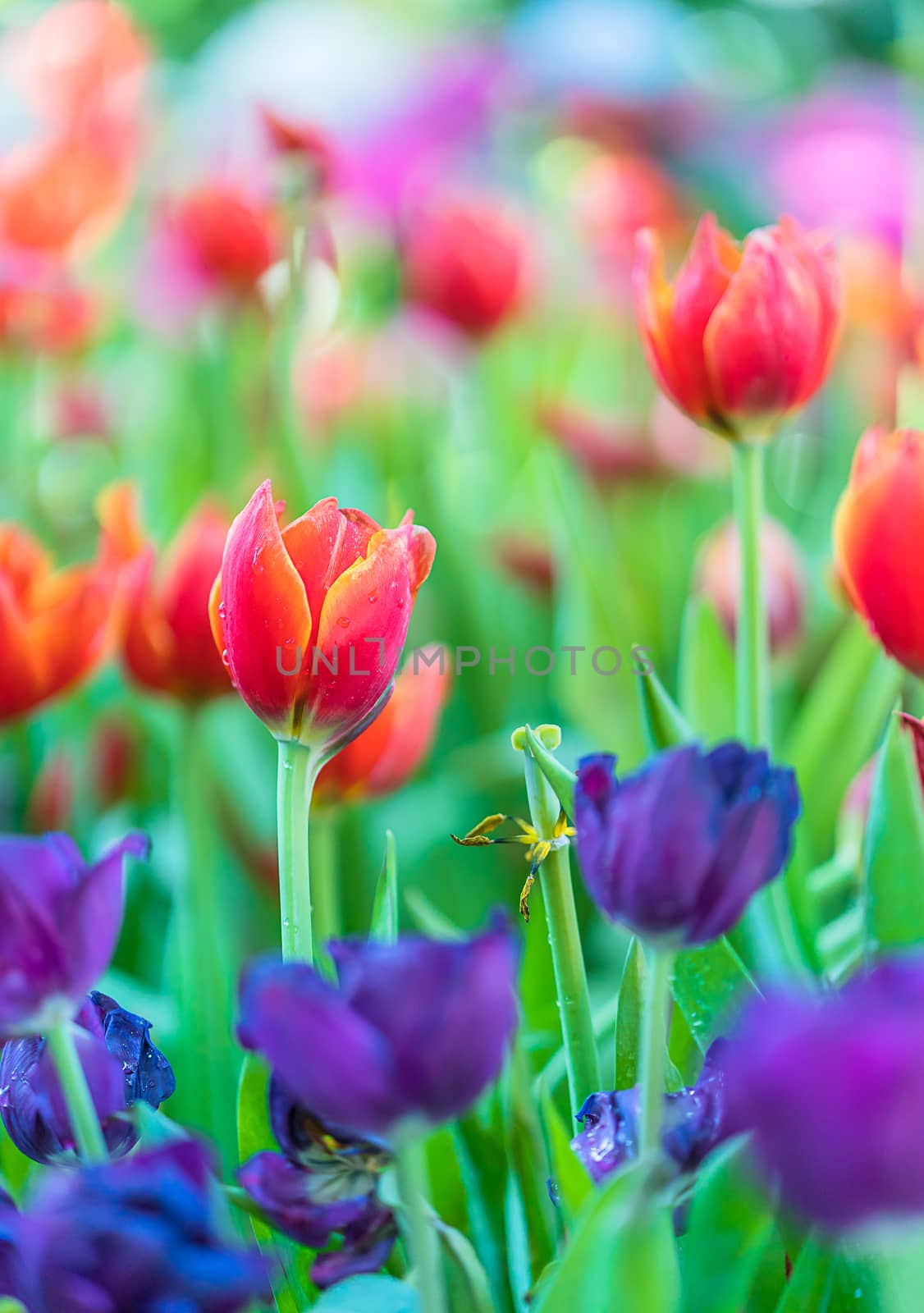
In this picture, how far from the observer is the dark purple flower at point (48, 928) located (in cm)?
19

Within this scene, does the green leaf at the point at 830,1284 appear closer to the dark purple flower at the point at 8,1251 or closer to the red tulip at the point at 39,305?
the dark purple flower at the point at 8,1251

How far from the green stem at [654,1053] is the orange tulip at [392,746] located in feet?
0.48

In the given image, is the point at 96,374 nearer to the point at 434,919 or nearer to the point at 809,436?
the point at 809,436

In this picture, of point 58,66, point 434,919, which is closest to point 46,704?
point 434,919

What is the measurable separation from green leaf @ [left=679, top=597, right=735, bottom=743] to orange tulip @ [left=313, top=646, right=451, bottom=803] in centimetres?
8

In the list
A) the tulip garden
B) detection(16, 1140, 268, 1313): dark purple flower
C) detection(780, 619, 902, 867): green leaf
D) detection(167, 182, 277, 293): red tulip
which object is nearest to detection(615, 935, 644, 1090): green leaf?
the tulip garden

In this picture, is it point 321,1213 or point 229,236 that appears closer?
point 321,1213

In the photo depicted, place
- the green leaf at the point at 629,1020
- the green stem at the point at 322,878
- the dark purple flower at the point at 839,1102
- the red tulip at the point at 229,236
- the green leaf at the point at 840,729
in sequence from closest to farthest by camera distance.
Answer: the dark purple flower at the point at 839,1102
the green leaf at the point at 629,1020
the green stem at the point at 322,878
the green leaf at the point at 840,729
the red tulip at the point at 229,236

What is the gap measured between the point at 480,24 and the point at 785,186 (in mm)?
1344

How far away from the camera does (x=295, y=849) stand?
23 centimetres

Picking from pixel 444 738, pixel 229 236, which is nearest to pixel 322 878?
pixel 444 738

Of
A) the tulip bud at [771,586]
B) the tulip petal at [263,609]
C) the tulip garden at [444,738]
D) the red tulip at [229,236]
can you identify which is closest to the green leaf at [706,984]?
the tulip garden at [444,738]

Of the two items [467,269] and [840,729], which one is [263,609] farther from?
[467,269]

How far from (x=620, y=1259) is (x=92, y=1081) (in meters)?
0.09
